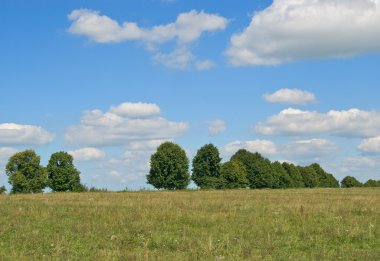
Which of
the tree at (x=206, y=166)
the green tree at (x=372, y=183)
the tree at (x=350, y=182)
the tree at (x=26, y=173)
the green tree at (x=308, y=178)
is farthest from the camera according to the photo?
the green tree at (x=372, y=183)

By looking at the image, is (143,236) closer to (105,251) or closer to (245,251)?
(105,251)

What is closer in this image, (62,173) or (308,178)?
(62,173)

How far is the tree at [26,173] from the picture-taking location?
7381 centimetres

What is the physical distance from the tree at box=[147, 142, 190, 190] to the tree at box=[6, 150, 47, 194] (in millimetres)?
21975

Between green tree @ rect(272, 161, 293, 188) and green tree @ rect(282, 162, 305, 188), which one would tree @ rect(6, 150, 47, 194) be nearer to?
green tree @ rect(272, 161, 293, 188)

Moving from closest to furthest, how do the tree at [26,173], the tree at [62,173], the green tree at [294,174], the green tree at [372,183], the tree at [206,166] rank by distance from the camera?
1. the tree at [26,173]
2. the tree at [62,173]
3. the tree at [206,166]
4. the green tree at [294,174]
5. the green tree at [372,183]

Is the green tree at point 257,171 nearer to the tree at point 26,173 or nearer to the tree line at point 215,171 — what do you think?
the tree line at point 215,171

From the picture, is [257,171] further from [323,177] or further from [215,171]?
[323,177]

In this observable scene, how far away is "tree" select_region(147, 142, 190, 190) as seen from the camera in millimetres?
89812

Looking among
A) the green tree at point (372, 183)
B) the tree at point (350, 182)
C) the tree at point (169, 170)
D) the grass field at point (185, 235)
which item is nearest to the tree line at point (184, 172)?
the tree at point (169, 170)

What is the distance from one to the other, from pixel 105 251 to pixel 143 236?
2.98 meters

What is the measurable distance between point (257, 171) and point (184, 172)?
24.7 metres

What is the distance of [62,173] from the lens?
7738cm

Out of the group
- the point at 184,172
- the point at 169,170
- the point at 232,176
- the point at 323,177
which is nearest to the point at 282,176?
the point at 232,176
